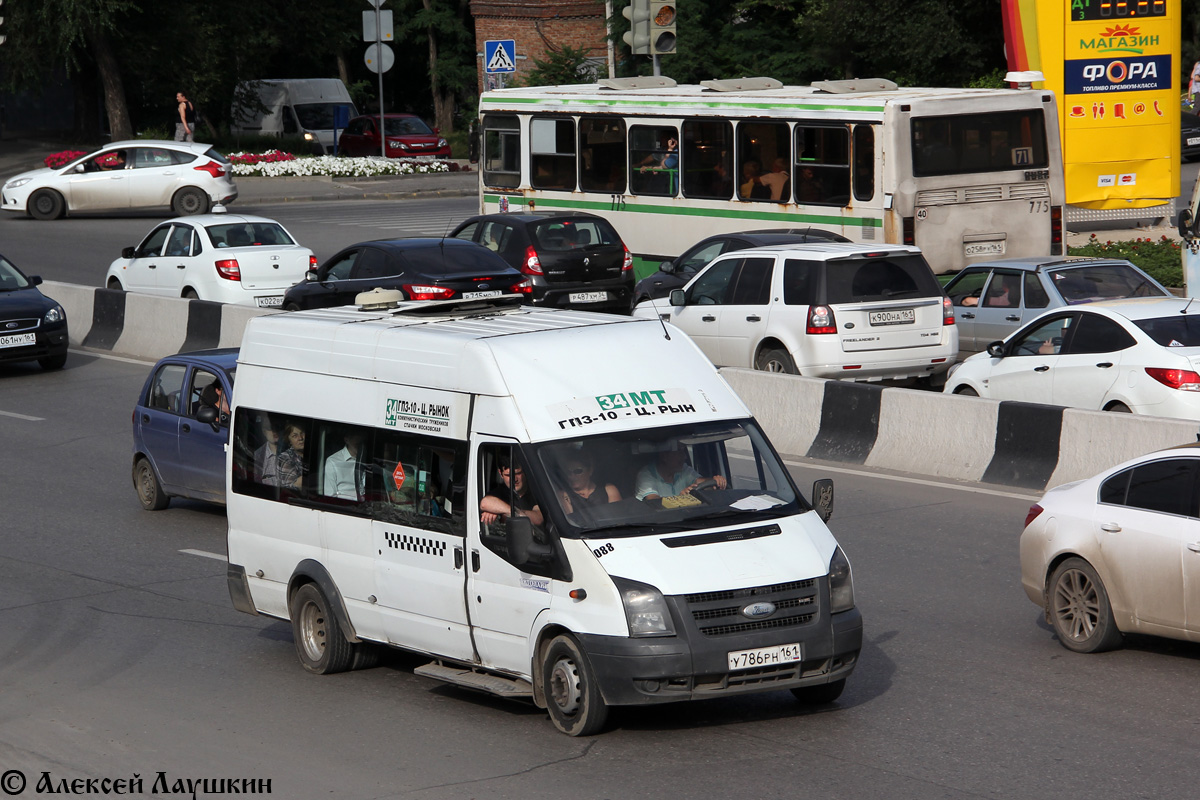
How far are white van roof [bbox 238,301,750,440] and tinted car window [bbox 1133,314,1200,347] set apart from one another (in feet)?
21.7

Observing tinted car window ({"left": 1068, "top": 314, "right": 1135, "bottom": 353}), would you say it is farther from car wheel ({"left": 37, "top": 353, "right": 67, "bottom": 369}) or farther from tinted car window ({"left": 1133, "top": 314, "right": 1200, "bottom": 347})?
car wheel ({"left": 37, "top": 353, "right": 67, "bottom": 369})

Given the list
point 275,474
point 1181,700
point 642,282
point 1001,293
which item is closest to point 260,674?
point 275,474

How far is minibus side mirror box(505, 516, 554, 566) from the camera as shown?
7.89 metres

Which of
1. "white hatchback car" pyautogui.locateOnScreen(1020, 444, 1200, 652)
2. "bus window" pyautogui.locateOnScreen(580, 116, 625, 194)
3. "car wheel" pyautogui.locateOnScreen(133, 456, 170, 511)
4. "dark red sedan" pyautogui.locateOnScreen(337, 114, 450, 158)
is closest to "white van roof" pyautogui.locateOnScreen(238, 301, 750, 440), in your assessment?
"white hatchback car" pyautogui.locateOnScreen(1020, 444, 1200, 652)

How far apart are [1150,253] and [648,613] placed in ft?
65.2

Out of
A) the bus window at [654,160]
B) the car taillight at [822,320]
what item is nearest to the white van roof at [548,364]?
A: the car taillight at [822,320]

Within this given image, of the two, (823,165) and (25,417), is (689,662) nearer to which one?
(25,417)

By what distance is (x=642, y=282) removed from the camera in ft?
73.9

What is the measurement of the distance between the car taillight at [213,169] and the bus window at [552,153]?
11.0m

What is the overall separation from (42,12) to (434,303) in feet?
127

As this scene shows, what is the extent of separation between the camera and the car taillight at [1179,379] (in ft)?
44.9

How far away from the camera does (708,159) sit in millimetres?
24422

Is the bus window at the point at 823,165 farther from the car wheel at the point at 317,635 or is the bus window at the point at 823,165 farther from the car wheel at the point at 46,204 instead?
→ the car wheel at the point at 46,204

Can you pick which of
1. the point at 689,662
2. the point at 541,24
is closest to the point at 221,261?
the point at 689,662
